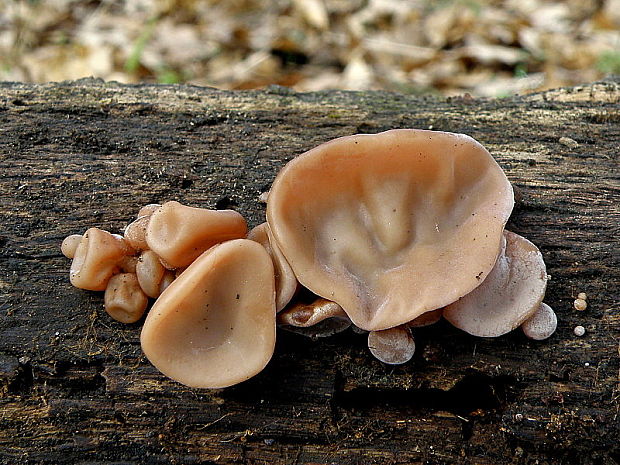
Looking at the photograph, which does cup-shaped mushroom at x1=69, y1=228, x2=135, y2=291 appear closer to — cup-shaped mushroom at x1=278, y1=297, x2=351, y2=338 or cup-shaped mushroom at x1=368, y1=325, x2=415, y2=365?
cup-shaped mushroom at x1=278, y1=297, x2=351, y2=338

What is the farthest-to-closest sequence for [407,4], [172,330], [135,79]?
[407,4]
[135,79]
[172,330]

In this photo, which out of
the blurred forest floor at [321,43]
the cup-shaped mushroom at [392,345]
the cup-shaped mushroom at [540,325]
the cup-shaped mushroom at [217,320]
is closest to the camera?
the cup-shaped mushroom at [217,320]

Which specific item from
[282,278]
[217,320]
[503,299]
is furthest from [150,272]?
[503,299]

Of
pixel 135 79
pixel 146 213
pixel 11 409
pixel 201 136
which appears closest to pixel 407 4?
pixel 135 79

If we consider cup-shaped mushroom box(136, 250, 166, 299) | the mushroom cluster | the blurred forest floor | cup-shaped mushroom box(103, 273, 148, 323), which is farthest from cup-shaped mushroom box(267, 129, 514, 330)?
the blurred forest floor

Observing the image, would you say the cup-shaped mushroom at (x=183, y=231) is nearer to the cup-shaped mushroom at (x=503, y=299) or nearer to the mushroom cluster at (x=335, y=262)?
the mushroom cluster at (x=335, y=262)

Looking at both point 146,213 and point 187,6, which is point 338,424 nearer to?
point 146,213

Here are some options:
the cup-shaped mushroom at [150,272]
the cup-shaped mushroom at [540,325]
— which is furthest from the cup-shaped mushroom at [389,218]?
the cup-shaped mushroom at [150,272]

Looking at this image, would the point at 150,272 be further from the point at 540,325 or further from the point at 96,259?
the point at 540,325
